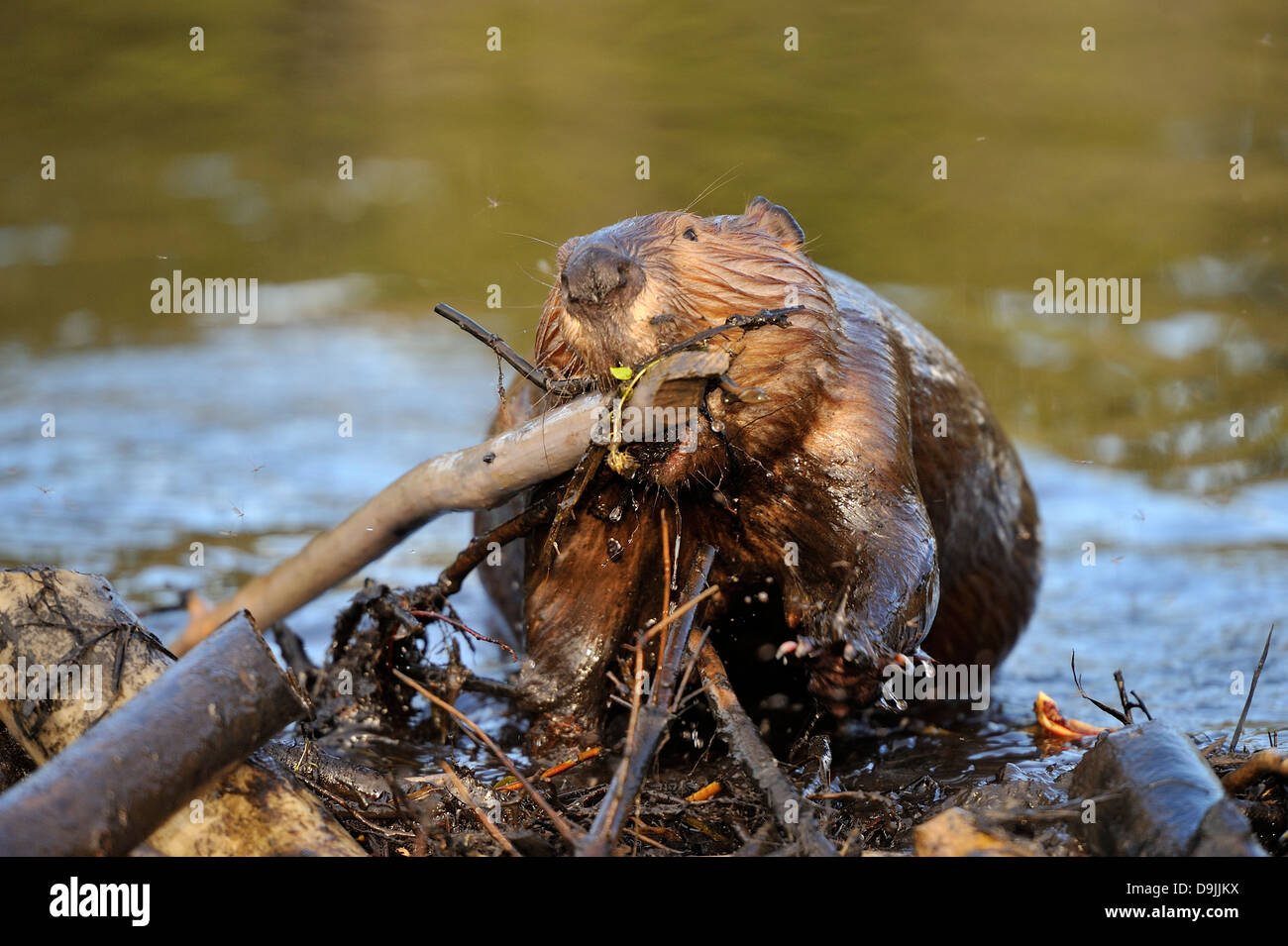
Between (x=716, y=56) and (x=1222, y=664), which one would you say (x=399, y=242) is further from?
(x=1222, y=664)

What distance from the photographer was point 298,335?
30.0 feet

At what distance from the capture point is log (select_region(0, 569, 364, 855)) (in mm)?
2145

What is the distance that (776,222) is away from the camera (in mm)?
3314

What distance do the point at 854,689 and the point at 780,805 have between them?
0.45 m

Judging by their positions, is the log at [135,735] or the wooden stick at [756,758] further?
the wooden stick at [756,758]

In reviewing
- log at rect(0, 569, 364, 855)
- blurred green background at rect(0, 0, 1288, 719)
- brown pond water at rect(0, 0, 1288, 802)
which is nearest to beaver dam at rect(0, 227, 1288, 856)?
log at rect(0, 569, 364, 855)

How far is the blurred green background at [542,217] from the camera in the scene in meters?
6.91

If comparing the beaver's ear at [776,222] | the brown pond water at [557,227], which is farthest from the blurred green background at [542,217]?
the beaver's ear at [776,222]

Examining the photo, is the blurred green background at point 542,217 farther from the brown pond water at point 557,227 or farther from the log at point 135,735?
the log at point 135,735

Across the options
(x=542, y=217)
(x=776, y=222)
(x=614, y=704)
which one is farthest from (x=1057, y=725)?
(x=542, y=217)

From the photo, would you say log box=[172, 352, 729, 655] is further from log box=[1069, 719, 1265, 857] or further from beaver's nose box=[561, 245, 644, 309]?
log box=[1069, 719, 1265, 857]

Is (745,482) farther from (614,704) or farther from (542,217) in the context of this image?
(542,217)
